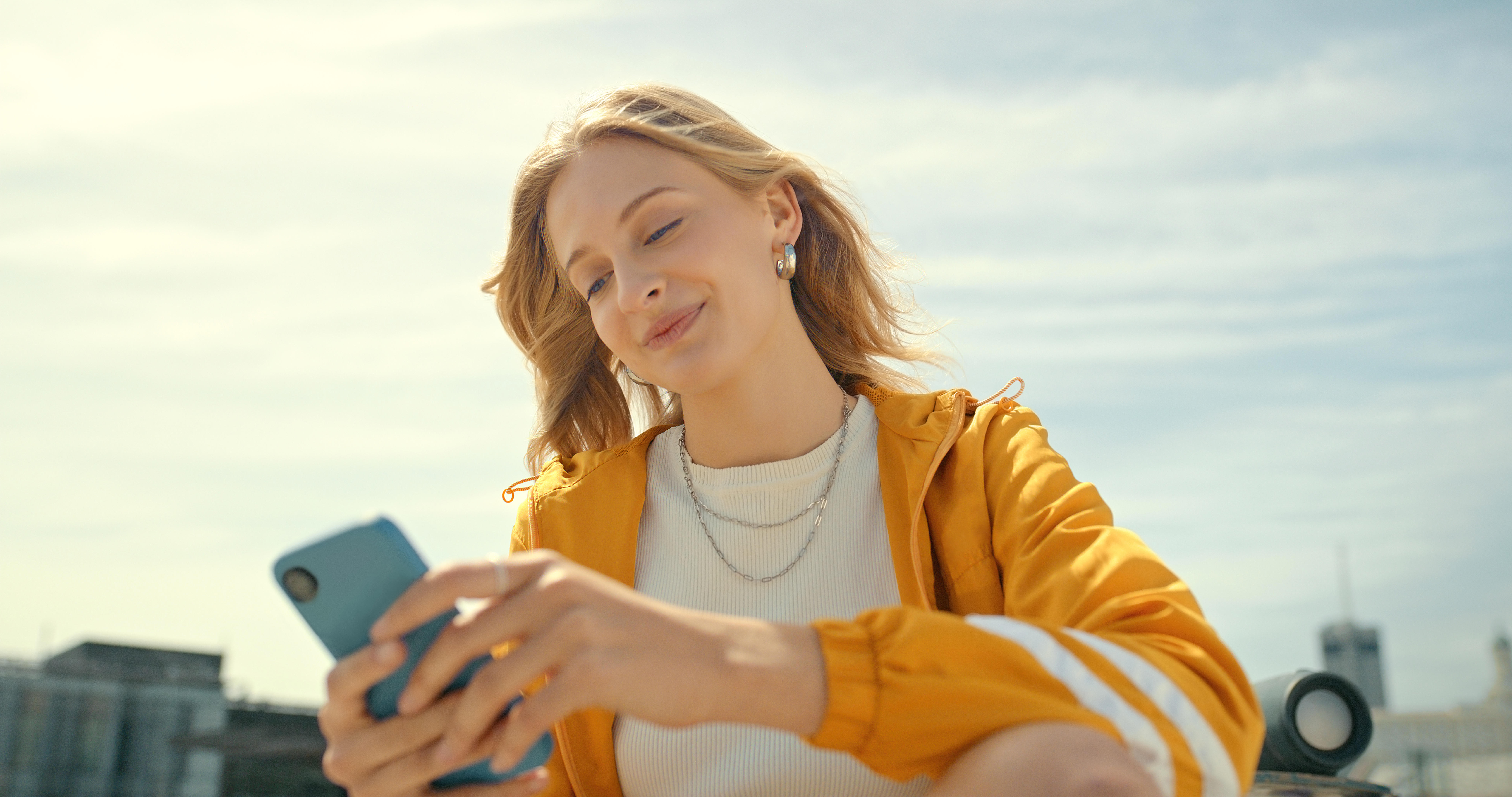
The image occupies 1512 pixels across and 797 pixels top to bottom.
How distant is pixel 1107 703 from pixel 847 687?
328mm

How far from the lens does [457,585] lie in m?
1.15

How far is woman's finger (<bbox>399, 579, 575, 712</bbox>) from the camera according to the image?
113 centimetres

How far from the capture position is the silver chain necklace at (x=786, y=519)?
232cm

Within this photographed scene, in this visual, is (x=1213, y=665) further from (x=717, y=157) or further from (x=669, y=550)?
(x=717, y=157)

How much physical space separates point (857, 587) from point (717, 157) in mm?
A: 953

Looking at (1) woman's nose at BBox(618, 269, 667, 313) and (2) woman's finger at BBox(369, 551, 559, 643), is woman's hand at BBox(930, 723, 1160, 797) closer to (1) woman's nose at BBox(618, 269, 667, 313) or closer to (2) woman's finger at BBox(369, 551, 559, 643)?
(2) woman's finger at BBox(369, 551, 559, 643)

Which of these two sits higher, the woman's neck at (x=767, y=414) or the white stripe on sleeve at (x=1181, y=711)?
the woman's neck at (x=767, y=414)

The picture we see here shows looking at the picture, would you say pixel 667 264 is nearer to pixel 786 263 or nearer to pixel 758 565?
pixel 786 263

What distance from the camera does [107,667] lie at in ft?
81.1

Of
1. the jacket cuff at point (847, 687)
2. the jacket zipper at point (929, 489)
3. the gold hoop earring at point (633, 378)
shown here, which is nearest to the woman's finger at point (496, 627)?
the jacket cuff at point (847, 687)

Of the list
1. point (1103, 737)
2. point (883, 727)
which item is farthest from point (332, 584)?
point (1103, 737)

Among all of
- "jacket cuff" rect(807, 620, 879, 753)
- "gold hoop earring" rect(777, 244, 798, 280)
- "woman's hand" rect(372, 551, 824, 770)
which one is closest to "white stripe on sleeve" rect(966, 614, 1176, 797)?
"jacket cuff" rect(807, 620, 879, 753)

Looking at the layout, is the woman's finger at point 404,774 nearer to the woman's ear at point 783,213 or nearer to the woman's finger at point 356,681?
the woman's finger at point 356,681

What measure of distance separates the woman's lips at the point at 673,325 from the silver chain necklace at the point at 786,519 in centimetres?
38
